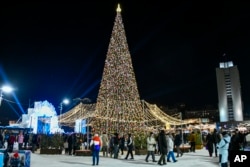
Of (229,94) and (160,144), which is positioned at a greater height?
(229,94)

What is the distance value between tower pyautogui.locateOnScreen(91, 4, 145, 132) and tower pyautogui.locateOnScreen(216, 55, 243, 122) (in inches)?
3809

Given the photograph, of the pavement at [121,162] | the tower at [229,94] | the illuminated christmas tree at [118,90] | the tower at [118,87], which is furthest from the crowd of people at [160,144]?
the tower at [229,94]

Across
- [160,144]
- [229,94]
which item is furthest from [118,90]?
[229,94]

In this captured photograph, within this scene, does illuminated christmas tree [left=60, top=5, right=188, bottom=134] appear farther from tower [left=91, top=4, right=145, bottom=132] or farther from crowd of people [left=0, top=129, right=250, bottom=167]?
crowd of people [left=0, top=129, right=250, bottom=167]

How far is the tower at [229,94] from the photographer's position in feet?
383

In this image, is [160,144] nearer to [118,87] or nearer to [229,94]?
[118,87]

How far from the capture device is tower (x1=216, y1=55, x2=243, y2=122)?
116812mm

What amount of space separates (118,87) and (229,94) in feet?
339

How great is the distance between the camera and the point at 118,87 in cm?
2672

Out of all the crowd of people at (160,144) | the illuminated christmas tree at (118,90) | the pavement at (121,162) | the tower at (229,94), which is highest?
the tower at (229,94)

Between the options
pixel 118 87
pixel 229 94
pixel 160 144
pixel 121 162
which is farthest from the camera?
pixel 229 94

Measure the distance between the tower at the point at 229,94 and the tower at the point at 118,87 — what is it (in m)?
96.7

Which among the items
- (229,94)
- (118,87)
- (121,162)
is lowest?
(121,162)

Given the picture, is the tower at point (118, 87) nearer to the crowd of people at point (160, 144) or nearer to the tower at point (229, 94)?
the crowd of people at point (160, 144)
